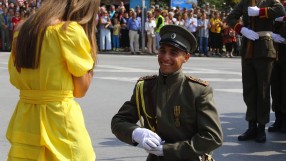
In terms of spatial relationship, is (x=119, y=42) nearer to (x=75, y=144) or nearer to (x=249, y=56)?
(x=249, y=56)

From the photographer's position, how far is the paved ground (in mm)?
6777

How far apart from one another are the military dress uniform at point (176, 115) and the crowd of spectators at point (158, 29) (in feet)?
61.7

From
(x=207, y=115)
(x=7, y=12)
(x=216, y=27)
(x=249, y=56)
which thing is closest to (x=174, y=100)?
(x=207, y=115)

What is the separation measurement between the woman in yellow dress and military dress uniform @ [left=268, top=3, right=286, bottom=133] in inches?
181

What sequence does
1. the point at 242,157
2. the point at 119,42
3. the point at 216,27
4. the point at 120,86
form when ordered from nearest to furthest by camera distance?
the point at 242,157, the point at 120,86, the point at 216,27, the point at 119,42

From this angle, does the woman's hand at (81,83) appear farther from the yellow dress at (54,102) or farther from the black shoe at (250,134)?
the black shoe at (250,134)

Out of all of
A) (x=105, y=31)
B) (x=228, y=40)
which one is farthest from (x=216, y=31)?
(x=105, y=31)

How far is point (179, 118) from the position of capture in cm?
349

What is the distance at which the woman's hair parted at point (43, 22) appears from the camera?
348 centimetres

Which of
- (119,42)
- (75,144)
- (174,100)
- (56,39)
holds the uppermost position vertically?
(56,39)

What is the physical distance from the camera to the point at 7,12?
2609cm

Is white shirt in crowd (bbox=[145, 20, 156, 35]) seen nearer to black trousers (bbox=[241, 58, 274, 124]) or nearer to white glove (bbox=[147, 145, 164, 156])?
black trousers (bbox=[241, 58, 274, 124])

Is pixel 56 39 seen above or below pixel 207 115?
above

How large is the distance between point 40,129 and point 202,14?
794 inches
